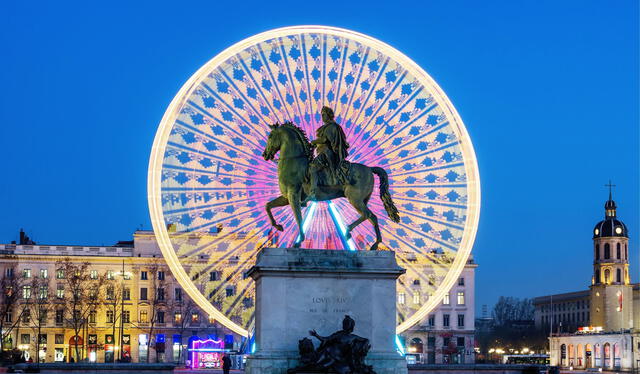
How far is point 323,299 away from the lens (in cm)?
3117

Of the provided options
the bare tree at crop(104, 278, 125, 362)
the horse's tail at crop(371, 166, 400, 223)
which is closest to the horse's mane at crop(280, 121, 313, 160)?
the horse's tail at crop(371, 166, 400, 223)

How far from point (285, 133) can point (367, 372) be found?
808cm

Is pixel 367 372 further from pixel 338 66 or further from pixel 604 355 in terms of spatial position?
pixel 604 355

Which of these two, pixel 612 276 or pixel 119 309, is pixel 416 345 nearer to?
pixel 119 309

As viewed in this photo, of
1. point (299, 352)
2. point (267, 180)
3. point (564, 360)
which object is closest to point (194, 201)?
point (267, 180)

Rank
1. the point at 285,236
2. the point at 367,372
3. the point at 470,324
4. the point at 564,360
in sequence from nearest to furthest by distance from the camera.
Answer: the point at 367,372
the point at 285,236
the point at 470,324
the point at 564,360

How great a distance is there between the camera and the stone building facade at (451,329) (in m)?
131

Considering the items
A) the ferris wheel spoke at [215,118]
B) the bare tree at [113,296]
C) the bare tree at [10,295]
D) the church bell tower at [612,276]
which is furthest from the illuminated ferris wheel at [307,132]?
the church bell tower at [612,276]

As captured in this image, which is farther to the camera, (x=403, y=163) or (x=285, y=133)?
(x=403, y=163)

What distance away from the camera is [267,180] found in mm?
41781

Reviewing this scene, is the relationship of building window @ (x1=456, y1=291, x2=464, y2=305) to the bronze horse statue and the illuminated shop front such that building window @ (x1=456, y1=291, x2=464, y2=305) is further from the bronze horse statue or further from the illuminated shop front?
the bronze horse statue

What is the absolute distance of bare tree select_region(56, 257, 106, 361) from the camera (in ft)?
341

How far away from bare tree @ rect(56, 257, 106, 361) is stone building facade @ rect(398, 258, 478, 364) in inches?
1515

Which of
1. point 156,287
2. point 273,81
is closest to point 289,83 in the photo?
point 273,81
